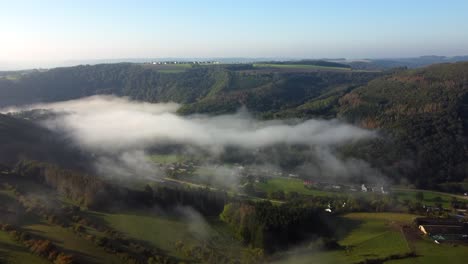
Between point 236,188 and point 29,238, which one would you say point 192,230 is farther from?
point 236,188

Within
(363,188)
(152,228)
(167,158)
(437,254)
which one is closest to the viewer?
(437,254)

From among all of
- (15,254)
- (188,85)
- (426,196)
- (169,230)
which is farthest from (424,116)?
(188,85)

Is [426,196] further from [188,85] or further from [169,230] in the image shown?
[188,85]

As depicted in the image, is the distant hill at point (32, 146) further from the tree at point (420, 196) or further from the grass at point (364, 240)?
the tree at point (420, 196)

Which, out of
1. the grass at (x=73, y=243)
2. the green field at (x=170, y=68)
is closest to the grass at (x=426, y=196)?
the grass at (x=73, y=243)

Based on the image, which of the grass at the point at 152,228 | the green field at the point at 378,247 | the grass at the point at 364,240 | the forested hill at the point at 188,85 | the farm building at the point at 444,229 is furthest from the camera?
the forested hill at the point at 188,85

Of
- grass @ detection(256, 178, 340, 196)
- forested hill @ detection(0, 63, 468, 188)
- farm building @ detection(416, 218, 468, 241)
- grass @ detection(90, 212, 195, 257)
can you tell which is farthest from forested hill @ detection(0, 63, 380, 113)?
farm building @ detection(416, 218, 468, 241)

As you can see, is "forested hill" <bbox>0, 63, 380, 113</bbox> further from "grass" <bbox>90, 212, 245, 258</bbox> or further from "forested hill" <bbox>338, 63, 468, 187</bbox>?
"grass" <bbox>90, 212, 245, 258</bbox>

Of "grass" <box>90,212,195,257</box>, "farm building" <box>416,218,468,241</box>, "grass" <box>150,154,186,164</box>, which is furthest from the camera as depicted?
"grass" <box>150,154,186,164</box>
